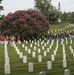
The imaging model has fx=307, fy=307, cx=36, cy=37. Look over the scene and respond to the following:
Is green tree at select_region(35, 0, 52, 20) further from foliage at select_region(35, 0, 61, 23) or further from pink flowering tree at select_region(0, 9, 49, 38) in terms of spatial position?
pink flowering tree at select_region(0, 9, 49, 38)

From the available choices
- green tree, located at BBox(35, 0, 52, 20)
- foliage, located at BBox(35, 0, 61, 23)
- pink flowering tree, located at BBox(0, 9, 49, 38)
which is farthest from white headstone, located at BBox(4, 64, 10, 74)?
green tree, located at BBox(35, 0, 52, 20)

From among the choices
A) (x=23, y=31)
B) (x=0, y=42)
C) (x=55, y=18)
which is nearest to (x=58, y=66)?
(x=0, y=42)

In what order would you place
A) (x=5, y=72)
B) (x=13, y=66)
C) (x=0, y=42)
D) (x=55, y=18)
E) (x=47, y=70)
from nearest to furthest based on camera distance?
(x=5, y=72) → (x=47, y=70) → (x=13, y=66) → (x=0, y=42) → (x=55, y=18)

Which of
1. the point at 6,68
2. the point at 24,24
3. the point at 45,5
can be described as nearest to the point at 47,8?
the point at 45,5

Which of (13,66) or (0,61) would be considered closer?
(13,66)

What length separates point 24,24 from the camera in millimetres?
44500

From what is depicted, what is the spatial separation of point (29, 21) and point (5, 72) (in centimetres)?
3184

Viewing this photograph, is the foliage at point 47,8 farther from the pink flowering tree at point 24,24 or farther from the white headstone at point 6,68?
the white headstone at point 6,68

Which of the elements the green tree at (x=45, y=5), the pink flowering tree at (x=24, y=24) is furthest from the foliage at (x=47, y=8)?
the pink flowering tree at (x=24, y=24)

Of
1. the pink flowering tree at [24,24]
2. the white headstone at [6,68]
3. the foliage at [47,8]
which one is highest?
the foliage at [47,8]

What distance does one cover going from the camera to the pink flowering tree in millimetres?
44344

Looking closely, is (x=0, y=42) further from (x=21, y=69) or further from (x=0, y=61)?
(x=21, y=69)

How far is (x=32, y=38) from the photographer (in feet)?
149

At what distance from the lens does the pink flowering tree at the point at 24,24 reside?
145 feet
